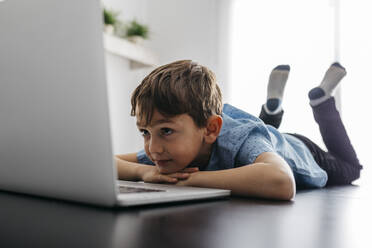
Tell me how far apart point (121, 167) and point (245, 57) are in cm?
234

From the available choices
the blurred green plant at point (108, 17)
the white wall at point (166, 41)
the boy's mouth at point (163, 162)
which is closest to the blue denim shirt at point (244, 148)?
the boy's mouth at point (163, 162)

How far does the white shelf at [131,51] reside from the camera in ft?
8.57

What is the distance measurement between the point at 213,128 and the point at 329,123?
2.81 feet

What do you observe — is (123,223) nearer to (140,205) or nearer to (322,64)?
(140,205)

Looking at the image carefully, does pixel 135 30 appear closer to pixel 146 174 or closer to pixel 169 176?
pixel 146 174

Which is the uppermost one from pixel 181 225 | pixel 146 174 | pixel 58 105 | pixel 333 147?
pixel 58 105

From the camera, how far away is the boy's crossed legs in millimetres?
1471

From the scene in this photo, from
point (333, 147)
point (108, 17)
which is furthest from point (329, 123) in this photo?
point (108, 17)

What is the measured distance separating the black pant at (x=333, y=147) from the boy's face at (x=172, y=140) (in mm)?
795

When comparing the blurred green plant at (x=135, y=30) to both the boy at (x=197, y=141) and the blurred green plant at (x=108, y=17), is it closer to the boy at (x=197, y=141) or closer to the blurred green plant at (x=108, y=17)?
the blurred green plant at (x=108, y=17)

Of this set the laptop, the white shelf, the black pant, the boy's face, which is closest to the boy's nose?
the boy's face

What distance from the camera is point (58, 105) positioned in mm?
419

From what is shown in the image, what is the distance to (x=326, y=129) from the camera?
5.20 ft

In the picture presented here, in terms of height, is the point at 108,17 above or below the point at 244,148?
above
